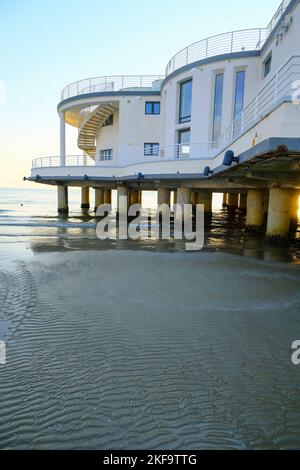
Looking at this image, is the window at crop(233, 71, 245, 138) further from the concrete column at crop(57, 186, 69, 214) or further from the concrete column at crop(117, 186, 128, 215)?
the concrete column at crop(57, 186, 69, 214)

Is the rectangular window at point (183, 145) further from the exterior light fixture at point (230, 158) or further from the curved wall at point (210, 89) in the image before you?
the exterior light fixture at point (230, 158)

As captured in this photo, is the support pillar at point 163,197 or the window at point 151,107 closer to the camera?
the support pillar at point 163,197

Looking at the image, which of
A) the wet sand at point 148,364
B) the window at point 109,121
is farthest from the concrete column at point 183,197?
the wet sand at point 148,364

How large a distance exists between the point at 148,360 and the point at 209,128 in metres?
18.6

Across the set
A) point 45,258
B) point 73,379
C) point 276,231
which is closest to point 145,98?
point 276,231

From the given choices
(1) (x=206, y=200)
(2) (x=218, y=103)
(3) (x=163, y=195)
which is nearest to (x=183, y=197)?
(3) (x=163, y=195)

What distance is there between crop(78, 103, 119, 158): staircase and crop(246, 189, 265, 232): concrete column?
14514 millimetres

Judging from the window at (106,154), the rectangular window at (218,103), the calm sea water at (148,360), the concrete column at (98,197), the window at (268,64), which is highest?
the window at (268,64)

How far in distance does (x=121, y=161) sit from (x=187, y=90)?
7776 millimetres

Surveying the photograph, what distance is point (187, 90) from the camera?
22.2 metres

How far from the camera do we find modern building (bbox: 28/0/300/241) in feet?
26.7

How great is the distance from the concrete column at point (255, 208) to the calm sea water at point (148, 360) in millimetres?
11526

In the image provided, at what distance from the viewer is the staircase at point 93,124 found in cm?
2852

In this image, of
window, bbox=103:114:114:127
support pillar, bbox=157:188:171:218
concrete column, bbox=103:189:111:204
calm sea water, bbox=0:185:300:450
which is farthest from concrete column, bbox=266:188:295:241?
concrete column, bbox=103:189:111:204
